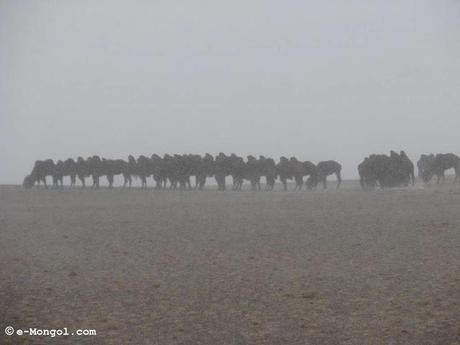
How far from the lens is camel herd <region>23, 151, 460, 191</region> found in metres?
41.3

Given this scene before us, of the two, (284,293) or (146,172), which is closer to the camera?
(284,293)

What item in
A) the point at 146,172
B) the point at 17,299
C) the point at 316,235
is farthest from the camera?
the point at 146,172

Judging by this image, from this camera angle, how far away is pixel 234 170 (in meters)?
46.9

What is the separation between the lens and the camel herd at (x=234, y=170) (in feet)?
135

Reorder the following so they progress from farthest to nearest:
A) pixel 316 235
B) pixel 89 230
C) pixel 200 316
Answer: pixel 89 230, pixel 316 235, pixel 200 316

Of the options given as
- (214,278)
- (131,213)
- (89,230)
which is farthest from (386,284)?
(131,213)

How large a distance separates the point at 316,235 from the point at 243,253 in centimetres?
276

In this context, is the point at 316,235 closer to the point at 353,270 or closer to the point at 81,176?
the point at 353,270

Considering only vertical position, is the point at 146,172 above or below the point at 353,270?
above

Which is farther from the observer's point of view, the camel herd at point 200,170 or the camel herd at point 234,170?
the camel herd at point 200,170

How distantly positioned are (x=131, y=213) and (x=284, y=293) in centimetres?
1352

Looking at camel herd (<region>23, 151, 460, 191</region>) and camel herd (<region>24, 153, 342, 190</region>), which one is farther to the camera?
camel herd (<region>24, 153, 342, 190</region>)

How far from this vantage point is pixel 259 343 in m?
9.15

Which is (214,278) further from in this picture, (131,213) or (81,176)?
(81,176)
